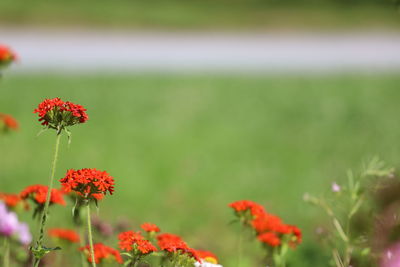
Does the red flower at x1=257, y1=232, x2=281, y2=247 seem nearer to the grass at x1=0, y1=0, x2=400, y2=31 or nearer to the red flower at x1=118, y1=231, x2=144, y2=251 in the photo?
the red flower at x1=118, y1=231, x2=144, y2=251

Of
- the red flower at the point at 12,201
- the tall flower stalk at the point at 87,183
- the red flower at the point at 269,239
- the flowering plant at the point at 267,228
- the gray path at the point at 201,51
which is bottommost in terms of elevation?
the tall flower stalk at the point at 87,183

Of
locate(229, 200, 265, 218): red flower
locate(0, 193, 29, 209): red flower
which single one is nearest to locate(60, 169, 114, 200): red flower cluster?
locate(229, 200, 265, 218): red flower

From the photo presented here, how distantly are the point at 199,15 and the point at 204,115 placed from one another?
9.24 meters

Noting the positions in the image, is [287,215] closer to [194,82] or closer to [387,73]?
[194,82]

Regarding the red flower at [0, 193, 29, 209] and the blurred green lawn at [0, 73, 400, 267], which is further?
the blurred green lawn at [0, 73, 400, 267]

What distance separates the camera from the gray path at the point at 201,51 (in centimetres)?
1030

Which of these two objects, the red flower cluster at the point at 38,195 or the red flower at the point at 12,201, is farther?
the red flower at the point at 12,201

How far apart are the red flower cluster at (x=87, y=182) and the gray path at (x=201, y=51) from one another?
7.95 metres

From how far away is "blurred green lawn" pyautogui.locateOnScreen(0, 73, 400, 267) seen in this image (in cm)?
461

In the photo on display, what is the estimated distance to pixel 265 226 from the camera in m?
2.03

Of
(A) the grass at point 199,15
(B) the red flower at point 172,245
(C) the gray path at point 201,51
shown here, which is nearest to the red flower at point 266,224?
(B) the red flower at point 172,245

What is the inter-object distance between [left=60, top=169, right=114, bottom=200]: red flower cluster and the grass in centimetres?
1286

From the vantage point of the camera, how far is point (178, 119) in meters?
6.77

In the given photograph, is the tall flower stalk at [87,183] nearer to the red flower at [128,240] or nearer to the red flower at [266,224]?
the red flower at [128,240]
